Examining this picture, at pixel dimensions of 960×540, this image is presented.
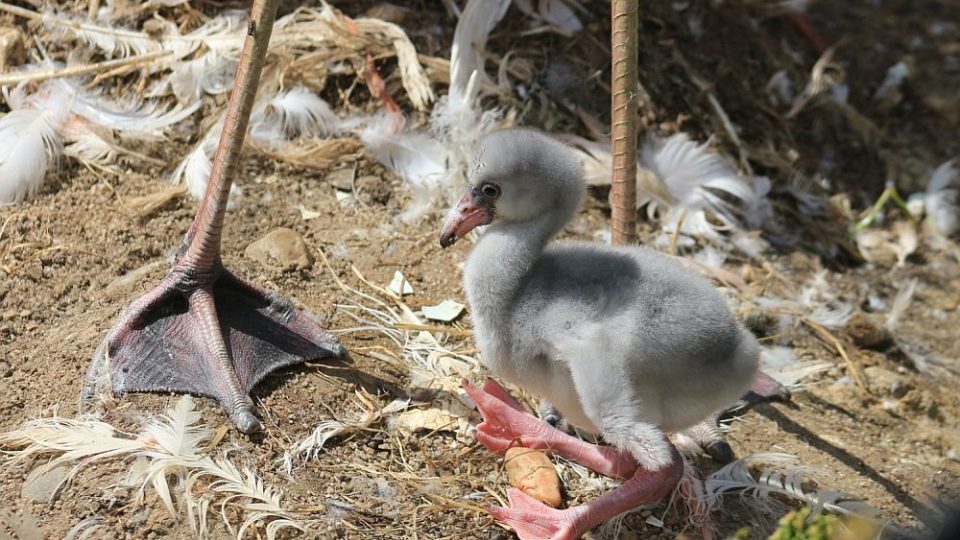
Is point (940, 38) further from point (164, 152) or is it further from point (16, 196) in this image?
point (16, 196)

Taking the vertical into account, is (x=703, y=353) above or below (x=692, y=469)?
above

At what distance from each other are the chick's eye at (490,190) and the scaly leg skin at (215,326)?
73cm

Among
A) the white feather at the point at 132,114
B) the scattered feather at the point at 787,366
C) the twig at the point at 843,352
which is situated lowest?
the scattered feather at the point at 787,366

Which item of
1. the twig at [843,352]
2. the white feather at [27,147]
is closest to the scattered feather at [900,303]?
the twig at [843,352]

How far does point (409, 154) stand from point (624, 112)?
110cm

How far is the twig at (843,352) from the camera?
3.92 meters

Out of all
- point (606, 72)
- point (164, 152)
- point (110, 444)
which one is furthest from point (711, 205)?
point (110, 444)

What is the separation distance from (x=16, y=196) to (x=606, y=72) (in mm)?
2408

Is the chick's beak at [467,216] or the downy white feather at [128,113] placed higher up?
the chick's beak at [467,216]

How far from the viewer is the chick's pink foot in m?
2.84

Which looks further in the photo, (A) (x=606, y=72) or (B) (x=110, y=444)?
(A) (x=606, y=72)

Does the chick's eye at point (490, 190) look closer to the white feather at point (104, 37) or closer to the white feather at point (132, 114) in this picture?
the white feather at point (132, 114)

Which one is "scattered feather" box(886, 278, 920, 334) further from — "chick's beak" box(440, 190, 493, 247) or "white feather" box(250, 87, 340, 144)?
"white feather" box(250, 87, 340, 144)

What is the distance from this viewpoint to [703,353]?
9.09 ft
